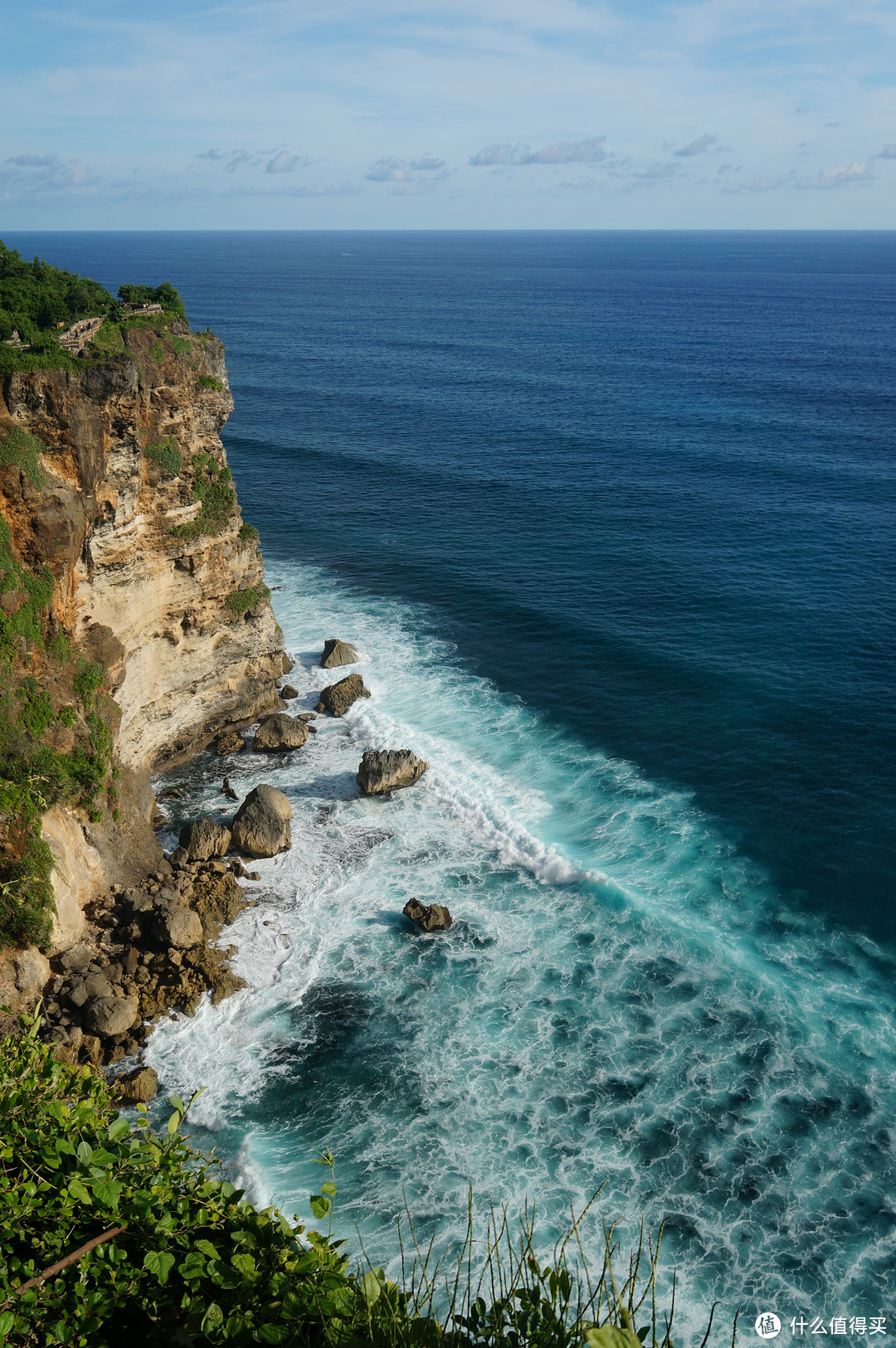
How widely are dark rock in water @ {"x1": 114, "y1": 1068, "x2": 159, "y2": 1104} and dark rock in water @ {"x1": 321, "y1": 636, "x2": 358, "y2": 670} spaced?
92.2 ft

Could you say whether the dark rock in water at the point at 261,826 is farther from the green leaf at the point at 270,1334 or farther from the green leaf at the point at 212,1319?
the green leaf at the point at 270,1334

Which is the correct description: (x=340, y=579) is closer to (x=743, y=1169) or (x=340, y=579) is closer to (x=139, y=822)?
(x=139, y=822)

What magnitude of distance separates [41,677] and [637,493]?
55.4 m

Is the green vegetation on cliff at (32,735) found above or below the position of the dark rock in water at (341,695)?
above

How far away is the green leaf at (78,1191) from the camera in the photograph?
8578 mm

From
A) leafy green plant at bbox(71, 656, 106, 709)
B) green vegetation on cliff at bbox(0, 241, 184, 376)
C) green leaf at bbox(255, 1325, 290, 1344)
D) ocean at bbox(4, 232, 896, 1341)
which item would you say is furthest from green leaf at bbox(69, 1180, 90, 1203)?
green vegetation on cliff at bbox(0, 241, 184, 376)

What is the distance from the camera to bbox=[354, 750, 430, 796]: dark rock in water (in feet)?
136

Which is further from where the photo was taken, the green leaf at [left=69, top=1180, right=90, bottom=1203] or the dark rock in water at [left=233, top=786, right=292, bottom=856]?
the dark rock in water at [left=233, top=786, right=292, bottom=856]

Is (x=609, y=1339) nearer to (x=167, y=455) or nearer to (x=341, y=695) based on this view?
(x=167, y=455)

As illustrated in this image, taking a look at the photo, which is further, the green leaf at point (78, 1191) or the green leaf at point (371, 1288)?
the green leaf at point (78, 1191)

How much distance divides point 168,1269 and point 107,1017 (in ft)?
71.1

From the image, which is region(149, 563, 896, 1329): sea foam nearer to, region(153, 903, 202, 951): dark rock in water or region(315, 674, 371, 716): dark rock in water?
region(153, 903, 202, 951): dark rock in water

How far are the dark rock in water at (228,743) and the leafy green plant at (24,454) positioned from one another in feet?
58.3

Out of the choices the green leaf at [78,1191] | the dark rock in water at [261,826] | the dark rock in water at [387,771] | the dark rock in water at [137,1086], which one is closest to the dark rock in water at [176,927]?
the dark rock in water at [137,1086]
